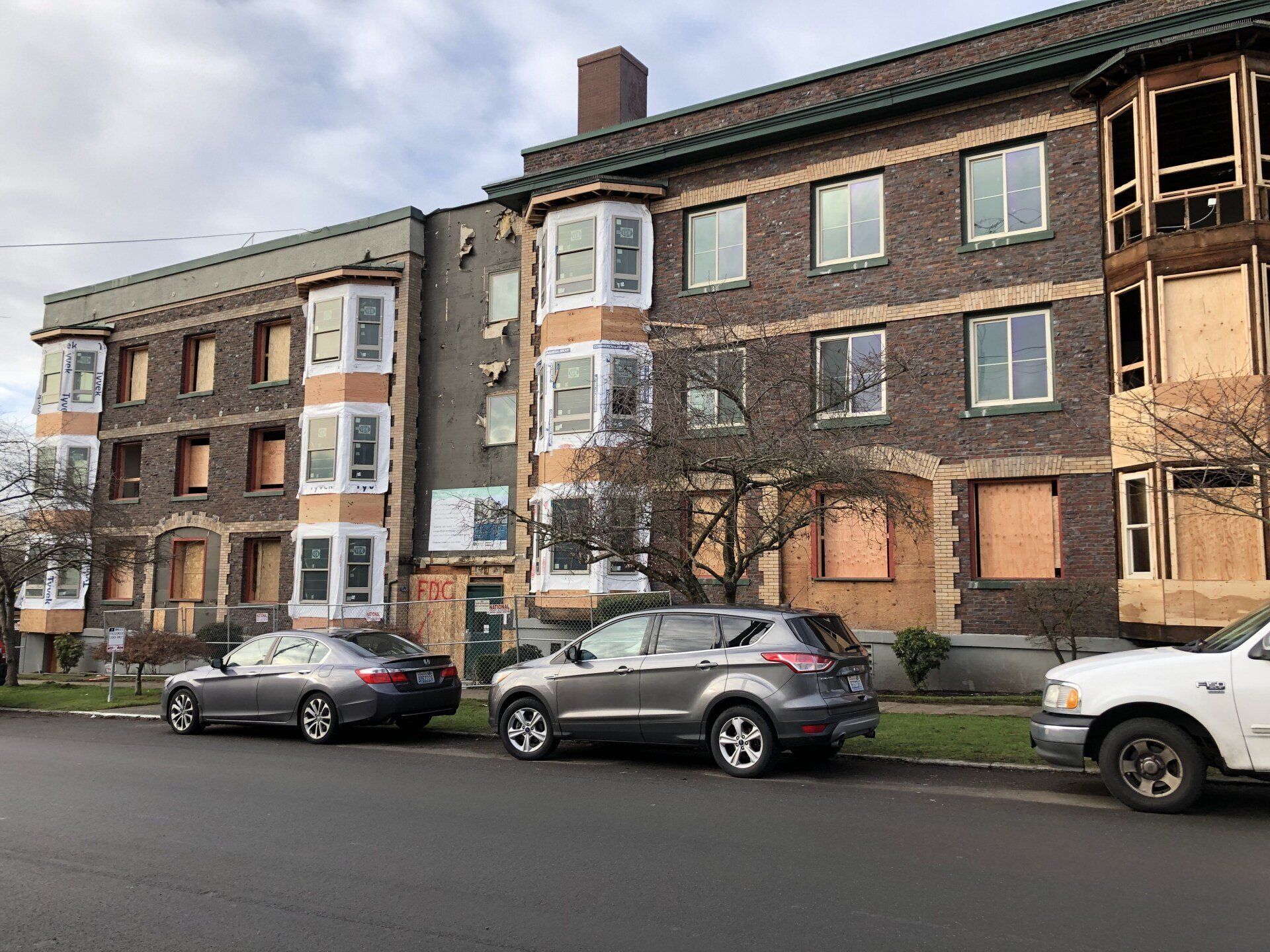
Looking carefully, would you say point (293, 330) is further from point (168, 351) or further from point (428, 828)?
point (428, 828)

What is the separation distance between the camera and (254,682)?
43.8 feet

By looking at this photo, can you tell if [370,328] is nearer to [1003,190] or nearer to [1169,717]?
[1003,190]

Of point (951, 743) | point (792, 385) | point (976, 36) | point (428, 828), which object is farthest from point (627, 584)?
point (428, 828)

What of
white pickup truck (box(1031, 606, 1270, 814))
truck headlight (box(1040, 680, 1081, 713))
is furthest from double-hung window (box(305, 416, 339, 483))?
white pickup truck (box(1031, 606, 1270, 814))

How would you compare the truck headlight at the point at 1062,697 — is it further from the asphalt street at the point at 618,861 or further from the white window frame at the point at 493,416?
the white window frame at the point at 493,416

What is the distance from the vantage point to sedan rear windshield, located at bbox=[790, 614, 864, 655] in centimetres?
981

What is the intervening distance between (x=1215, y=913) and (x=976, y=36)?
1705 cm

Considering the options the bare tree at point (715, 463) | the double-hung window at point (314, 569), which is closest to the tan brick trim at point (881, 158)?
the bare tree at point (715, 463)

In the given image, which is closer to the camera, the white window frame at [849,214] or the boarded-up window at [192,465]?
the white window frame at [849,214]

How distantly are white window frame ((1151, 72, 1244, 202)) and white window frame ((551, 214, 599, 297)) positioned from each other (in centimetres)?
1049

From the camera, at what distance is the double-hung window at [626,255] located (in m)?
21.6

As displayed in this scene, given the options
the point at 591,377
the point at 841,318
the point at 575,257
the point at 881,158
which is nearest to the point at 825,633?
the point at 841,318

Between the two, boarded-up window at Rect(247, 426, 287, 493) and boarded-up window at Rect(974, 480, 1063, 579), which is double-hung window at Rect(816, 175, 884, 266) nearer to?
boarded-up window at Rect(974, 480, 1063, 579)

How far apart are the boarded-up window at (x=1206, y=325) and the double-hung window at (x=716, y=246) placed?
791cm
